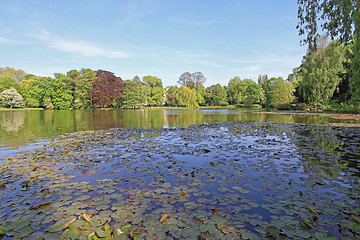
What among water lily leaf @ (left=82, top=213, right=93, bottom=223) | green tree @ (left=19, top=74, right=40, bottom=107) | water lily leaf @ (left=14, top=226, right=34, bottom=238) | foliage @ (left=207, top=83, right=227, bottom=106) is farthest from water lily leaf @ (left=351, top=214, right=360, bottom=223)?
foliage @ (left=207, top=83, right=227, bottom=106)

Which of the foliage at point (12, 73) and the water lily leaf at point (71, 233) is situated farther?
the foliage at point (12, 73)

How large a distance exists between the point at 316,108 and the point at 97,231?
44.7m

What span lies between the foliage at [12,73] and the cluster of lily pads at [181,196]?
10770 centimetres

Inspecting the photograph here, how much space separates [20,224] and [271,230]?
425 centimetres

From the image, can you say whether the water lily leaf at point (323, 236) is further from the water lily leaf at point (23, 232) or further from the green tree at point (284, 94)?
the green tree at point (284, 94)

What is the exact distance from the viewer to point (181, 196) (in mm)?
4484

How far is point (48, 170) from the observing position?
6.35 metres

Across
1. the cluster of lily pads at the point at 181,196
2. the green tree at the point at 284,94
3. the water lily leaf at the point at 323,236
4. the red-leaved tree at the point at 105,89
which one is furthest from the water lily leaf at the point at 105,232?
the red-leaved tree at the point at 105,89

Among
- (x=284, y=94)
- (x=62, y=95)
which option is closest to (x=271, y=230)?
(x=284, y=94)

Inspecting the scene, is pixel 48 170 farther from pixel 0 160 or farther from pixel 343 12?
pixel 343 12

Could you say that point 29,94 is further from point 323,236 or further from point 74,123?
point 323,236

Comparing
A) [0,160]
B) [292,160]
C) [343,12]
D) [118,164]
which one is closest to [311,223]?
[292,160]

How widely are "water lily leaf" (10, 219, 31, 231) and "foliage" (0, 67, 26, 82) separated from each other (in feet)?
360

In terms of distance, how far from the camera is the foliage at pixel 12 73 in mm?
85819
